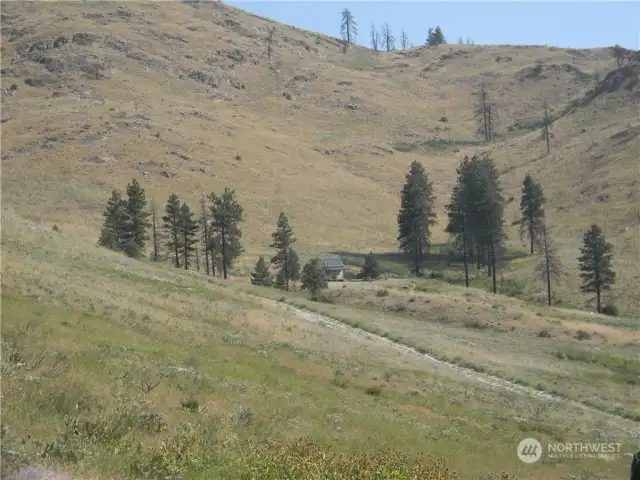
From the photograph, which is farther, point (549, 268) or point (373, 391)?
point (549, 268)

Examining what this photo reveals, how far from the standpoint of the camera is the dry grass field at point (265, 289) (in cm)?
1091

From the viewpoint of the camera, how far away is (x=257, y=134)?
136 m

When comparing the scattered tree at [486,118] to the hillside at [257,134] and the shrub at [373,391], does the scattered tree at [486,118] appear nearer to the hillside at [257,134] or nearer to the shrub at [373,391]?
the hillside at [257,134]

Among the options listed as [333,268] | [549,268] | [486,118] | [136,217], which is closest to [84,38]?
[136,217]

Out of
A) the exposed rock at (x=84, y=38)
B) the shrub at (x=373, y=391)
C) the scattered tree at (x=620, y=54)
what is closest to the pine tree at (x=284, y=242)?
the shrub at (x=373, y=391)

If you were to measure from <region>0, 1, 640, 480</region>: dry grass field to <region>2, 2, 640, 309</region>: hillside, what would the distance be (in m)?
0.68

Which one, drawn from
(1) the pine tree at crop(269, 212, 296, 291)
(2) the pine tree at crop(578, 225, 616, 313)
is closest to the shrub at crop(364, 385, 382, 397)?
(1) the pine tree at crop(269, 212, 296, 291)

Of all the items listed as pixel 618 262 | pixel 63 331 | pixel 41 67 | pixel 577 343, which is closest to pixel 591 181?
pixel 618 262

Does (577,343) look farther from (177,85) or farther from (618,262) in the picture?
(177,85)

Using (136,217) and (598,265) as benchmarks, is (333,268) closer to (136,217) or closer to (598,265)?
(136,217)

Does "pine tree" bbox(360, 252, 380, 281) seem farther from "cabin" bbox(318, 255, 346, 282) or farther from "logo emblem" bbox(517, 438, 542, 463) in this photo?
"logo emblem" bbox(517, 438, 542, 463)

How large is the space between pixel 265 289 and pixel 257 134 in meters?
85.1

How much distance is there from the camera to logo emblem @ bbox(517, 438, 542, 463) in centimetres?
1655

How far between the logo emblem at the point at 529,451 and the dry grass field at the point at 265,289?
0.33 metres
